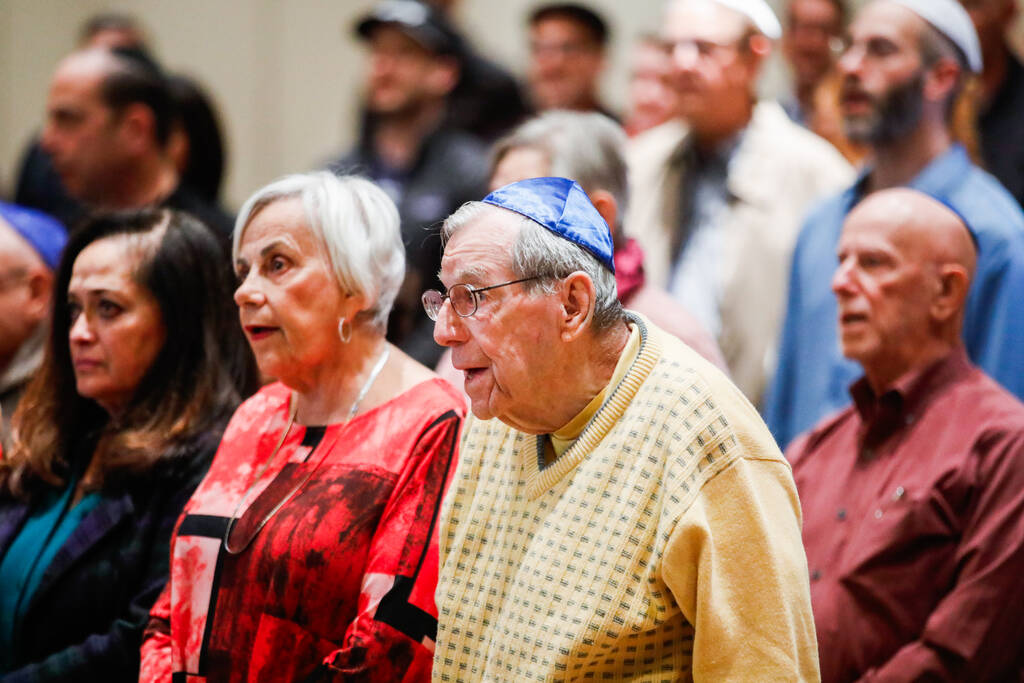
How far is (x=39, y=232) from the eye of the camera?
3.83 m

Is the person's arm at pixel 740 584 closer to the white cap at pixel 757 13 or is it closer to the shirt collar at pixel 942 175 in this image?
the shirt collar at pixel 942 175

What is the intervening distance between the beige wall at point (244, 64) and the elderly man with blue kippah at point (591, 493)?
5586 mm

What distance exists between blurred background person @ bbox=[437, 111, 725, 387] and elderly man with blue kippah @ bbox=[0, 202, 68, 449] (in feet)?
3.79

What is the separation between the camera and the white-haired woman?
2.30m

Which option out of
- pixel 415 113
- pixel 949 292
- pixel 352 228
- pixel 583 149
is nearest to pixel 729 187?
pixel 583 149

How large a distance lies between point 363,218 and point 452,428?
0.46 meters

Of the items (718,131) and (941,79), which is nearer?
(941,79)

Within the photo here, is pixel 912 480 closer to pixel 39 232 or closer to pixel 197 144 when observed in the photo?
pixel 39 232

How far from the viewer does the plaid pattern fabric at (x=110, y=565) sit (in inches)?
108

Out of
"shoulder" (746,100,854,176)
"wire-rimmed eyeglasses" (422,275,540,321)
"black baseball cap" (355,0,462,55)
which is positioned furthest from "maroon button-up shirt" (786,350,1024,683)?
"black baseball cap" (355,0,462,55)

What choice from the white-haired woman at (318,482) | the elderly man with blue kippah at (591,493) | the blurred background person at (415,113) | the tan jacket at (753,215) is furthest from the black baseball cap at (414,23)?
the elderly man with blue kippah at (591,493)

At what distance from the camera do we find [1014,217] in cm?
343

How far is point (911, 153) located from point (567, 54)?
183 cm

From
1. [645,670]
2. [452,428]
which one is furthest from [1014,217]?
[645,670]
